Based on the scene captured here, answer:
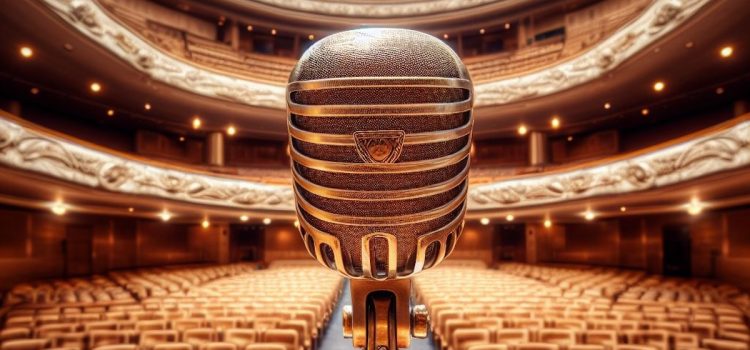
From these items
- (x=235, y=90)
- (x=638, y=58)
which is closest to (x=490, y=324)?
(x=638, y=58)

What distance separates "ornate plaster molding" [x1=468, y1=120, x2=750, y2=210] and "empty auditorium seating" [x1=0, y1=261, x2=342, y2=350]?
20.6 feet

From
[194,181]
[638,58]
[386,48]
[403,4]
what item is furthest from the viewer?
[403,4]

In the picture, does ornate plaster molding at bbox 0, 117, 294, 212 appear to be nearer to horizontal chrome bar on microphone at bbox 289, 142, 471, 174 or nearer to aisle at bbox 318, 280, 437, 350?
aisle at bbox 318, 280, 437, 350

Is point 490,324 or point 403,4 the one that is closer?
point 490,324

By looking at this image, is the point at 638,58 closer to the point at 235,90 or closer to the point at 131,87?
the point at 235,90

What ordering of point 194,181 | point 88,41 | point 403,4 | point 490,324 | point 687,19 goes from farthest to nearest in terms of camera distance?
point 403,4 < point 194,181 < point 88,41 < point 687,19 < point 490,324

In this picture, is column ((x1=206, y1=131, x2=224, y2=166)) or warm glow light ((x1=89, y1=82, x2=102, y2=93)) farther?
column ((x1=206, y1=131, x2=224, y2=166))

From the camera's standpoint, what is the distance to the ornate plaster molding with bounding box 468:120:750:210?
8.26 meters

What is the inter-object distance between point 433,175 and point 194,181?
13.2 metres

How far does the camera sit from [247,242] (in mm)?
20328

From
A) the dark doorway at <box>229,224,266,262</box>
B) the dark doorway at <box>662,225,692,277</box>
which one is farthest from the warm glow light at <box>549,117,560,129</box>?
the dark doorway at <box>229,224,266,262</box>

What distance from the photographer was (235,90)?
15.6m

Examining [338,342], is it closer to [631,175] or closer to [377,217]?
[631,175]

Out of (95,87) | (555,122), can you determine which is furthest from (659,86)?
(95,87)
